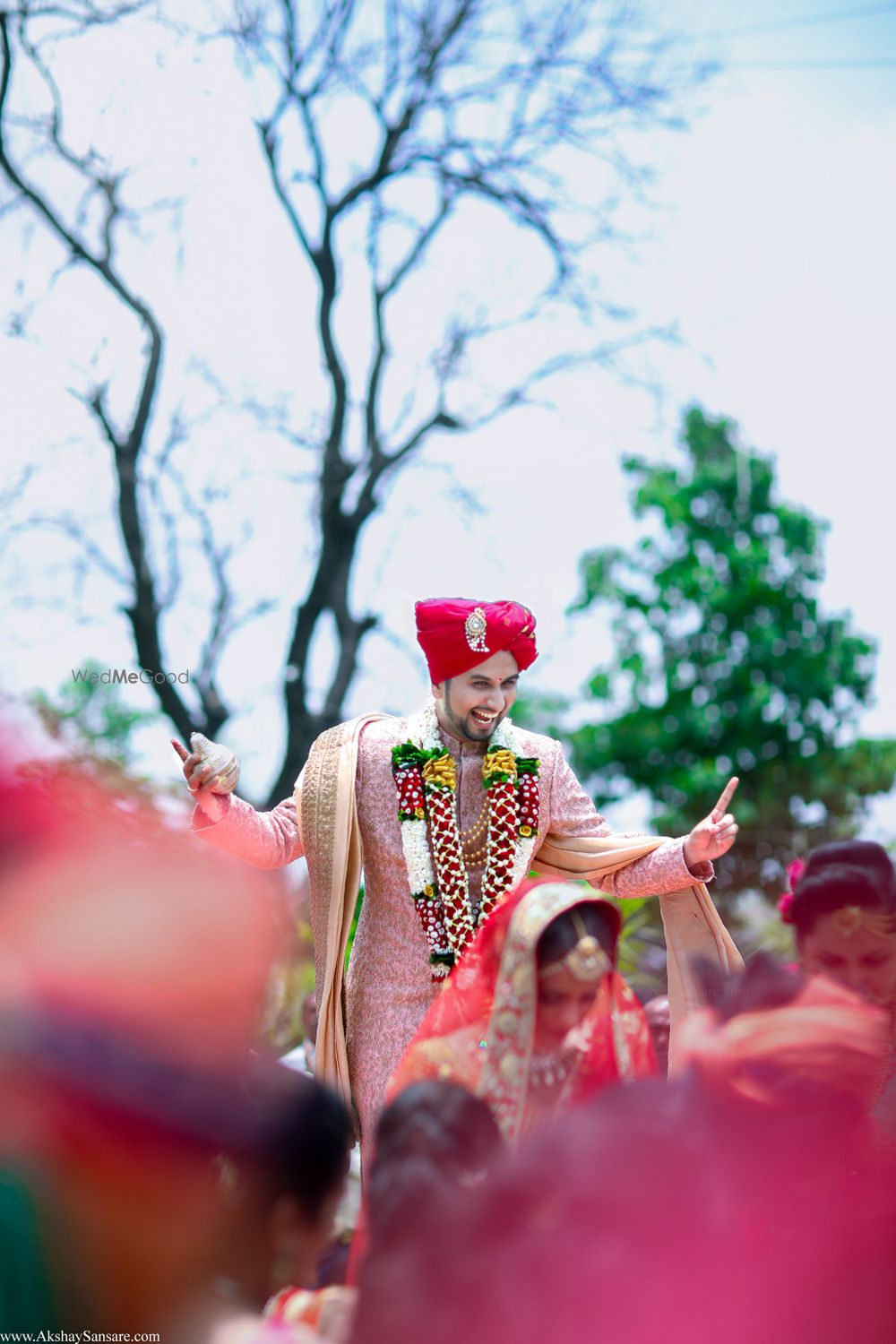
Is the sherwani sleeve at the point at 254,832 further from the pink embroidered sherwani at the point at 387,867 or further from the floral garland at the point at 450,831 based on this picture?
the floral garland at the point at 450,831

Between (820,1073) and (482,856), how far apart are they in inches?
63.4

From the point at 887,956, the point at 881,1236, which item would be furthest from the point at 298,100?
the point at 881,1236

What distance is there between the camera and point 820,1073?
2303 mm

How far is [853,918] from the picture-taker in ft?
9.86

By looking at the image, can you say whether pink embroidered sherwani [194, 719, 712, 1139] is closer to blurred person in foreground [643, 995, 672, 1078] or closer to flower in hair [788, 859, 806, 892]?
flower in hair [788, 859, 806, 892]

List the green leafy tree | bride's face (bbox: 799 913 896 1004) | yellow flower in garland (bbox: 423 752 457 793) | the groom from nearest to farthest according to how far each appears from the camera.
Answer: bride's face (bbox: 799 913 896 1004) < the groom < yellow flower in garland (bbox: 423 752 457 793) < the green leafy tree

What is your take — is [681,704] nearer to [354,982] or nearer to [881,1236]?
[354,982]

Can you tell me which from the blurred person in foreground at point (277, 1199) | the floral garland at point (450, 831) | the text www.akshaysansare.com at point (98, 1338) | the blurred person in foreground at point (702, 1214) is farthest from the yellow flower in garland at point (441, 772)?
the text www.akshaysansare.com at point (98, 1338)

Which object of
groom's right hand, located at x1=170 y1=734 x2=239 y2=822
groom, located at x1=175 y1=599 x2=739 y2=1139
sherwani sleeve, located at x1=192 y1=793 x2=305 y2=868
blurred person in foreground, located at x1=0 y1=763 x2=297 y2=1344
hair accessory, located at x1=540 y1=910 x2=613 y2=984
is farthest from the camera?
groom, located at x1=175 y1=599 x2=739 y2=1139

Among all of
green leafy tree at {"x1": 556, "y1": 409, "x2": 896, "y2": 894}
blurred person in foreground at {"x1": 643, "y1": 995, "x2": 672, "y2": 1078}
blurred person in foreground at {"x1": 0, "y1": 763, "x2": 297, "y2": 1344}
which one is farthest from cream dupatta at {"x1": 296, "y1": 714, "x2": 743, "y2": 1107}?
green leafy tree at {"x1": 556, "y1": 409, "x2": 896, "y2": 894}

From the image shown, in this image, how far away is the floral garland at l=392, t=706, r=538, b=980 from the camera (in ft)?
12.0

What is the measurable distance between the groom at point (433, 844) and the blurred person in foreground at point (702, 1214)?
127 centimetres

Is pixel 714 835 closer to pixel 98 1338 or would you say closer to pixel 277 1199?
pixel 277 1199

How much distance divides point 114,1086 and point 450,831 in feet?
5.91
